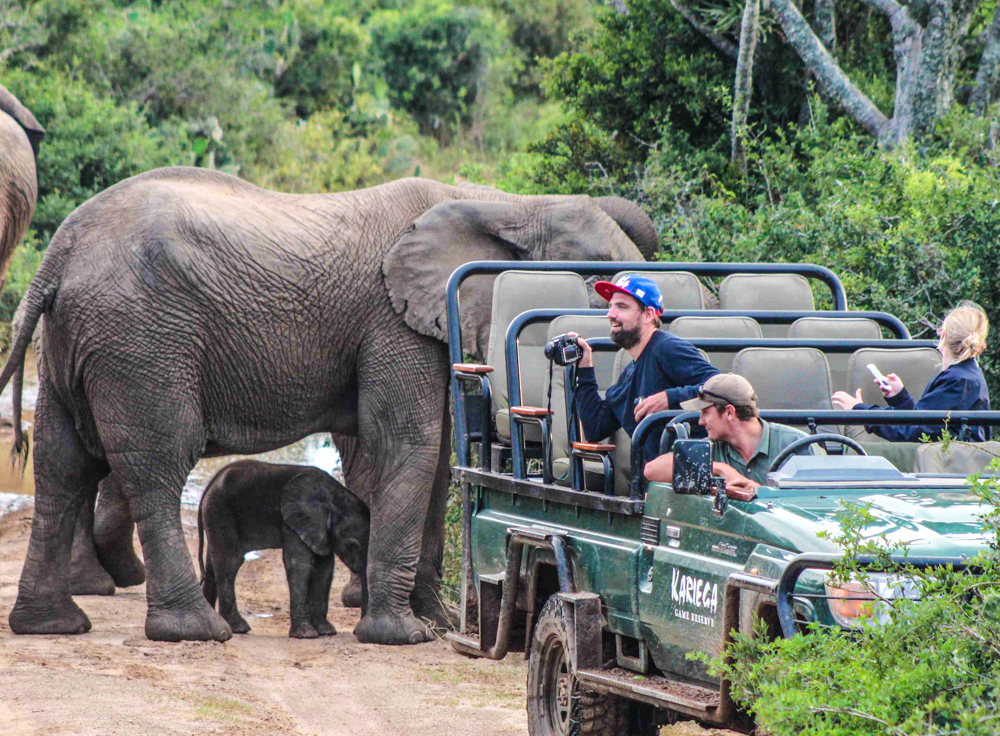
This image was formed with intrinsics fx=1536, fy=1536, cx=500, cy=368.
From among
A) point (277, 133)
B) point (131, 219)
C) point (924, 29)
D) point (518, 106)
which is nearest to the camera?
point (131, 219)

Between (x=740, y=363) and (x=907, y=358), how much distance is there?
112 centimetres

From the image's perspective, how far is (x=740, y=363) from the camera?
5898mm

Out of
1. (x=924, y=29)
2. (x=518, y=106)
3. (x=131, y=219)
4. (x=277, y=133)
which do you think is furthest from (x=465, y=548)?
(x=518, y=106)

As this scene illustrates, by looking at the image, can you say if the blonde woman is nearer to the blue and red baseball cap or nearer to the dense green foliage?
the blue and red baseball cap

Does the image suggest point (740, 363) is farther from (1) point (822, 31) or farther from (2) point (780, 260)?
(1) point (822, 31)

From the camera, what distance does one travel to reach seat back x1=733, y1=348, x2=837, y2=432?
19.4 feet

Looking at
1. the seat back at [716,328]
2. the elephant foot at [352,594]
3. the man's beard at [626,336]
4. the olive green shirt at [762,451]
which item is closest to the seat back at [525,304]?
the seat back at [716,328]

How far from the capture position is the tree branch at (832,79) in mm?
12305

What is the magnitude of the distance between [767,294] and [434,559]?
132 inches

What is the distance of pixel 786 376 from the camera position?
6000mm

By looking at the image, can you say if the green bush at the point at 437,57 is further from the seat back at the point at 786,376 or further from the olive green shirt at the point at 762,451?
the olive green shirt at the point at 762,451

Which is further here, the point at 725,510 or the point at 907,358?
the point at 907,358

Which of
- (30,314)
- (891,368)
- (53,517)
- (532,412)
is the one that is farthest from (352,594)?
(891,368)

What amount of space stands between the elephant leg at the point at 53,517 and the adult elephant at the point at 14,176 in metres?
3.48
